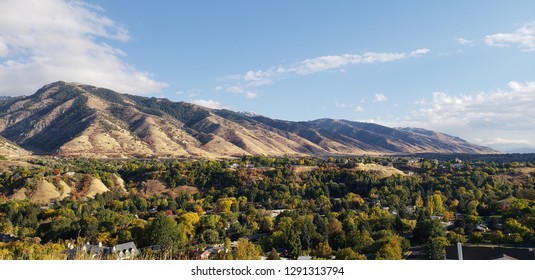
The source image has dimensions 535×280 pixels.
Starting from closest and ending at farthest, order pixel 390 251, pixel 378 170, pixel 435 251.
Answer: pixel 390 251 < pixel 435 251 < pixel 378 170

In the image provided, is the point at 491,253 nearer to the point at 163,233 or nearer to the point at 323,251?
the point at 323,251

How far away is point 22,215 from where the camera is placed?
59.1 m

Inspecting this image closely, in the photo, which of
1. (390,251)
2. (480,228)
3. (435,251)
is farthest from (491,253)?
(480,228)

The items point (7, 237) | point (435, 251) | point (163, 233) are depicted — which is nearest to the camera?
point (435, 251)

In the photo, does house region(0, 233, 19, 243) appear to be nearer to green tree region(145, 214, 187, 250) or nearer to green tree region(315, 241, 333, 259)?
green tree region(145, 214, 187, 250)

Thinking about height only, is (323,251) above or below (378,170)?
below

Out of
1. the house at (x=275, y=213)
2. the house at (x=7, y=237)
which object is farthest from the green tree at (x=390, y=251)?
the house at (x=7, y=237)

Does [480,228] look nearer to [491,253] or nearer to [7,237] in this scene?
[491,253]

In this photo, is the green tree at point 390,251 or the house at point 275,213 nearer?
the green tree at point 390,251

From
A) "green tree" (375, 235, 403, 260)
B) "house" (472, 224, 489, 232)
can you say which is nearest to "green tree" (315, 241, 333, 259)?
"green tree" (375, 235, 403, 260)

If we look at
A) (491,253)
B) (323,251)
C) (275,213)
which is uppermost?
(491,253)

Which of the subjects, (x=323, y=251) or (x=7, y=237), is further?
(x=7, y=237)

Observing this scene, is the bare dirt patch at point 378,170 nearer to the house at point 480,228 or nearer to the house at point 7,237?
the house at point 480,228

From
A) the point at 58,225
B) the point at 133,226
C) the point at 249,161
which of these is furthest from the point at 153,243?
the point at 249,161
